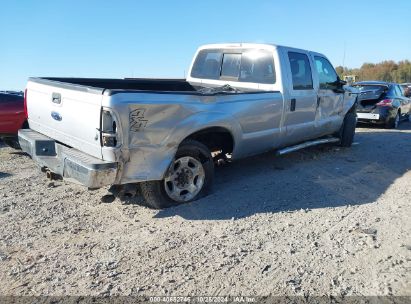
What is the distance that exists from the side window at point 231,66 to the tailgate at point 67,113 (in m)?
3.02

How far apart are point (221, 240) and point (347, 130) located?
18.8 feet

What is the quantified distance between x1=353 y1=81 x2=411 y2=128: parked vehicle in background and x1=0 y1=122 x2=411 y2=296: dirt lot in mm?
6625

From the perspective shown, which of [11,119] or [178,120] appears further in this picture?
[11,119]

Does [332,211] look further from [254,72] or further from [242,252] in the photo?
[254,72]

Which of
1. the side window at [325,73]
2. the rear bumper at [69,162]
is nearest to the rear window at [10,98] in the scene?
the rear bumper at [69,162]

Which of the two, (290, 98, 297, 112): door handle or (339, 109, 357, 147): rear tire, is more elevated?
(290, 98, 297, 112): door handle

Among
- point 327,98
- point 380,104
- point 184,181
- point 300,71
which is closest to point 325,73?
point 327,98

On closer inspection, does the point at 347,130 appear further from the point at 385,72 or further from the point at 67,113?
the point at 385,72

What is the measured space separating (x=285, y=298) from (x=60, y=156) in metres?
2.86

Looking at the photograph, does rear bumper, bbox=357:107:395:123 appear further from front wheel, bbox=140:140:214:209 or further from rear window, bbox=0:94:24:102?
rear window, bbox=0:94:24:102

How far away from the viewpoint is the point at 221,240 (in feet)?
13.1

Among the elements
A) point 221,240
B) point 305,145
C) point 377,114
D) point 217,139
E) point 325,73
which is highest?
point 325,73

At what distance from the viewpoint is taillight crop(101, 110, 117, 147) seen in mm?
3930

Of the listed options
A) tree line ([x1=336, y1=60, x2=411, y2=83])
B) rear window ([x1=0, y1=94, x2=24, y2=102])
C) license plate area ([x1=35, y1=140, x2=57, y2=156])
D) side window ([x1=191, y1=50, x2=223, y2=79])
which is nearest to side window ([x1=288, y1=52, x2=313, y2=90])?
side window ([x1=191, y1=50, x2=223, y2=79])
